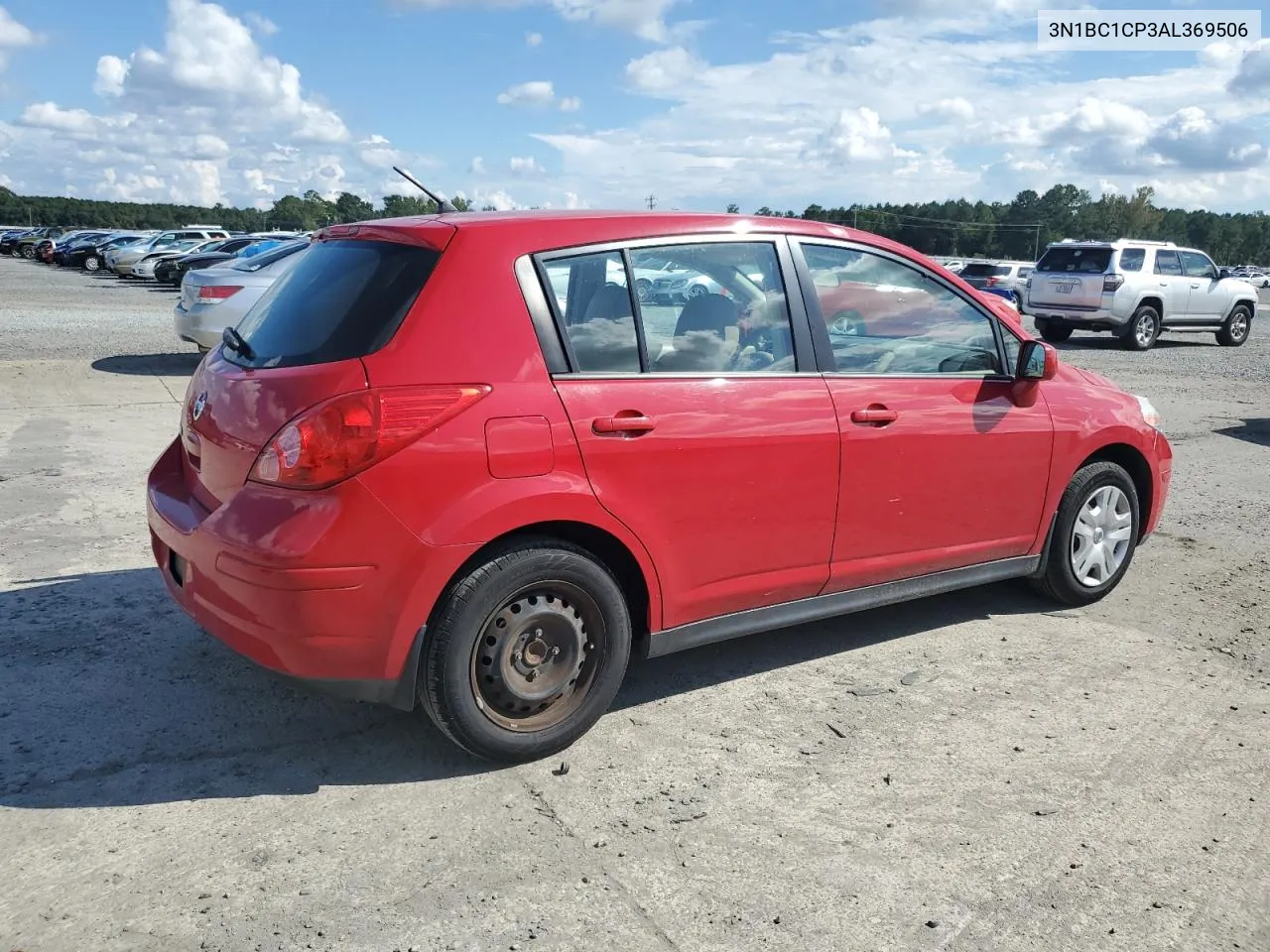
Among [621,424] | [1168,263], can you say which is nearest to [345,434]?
[621,424]

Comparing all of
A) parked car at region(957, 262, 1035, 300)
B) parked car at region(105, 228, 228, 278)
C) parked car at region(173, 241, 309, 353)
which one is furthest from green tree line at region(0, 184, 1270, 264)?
parked car at region(173, 241, 309, 353)

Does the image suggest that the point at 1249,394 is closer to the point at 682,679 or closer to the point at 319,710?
the point at 682,679

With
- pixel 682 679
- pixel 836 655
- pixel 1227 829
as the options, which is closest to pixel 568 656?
pixel 682 679

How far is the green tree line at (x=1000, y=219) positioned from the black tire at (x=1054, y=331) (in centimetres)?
8058

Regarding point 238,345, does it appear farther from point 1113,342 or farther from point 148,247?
point 148,247

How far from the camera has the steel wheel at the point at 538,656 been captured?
11.3 ft

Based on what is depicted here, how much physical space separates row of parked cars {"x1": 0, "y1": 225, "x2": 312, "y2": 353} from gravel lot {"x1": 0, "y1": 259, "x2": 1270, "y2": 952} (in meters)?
1.82

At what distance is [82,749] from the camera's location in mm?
3543

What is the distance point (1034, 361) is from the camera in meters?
4.60

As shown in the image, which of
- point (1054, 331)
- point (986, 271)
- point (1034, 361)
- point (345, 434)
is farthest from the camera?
point (986, 271)

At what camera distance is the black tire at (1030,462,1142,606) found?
4.99 meters

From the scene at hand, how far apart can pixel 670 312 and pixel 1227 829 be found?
2421mm

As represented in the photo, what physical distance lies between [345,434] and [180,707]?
4.82 ft

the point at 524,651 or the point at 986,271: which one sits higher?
the point at 986,271
